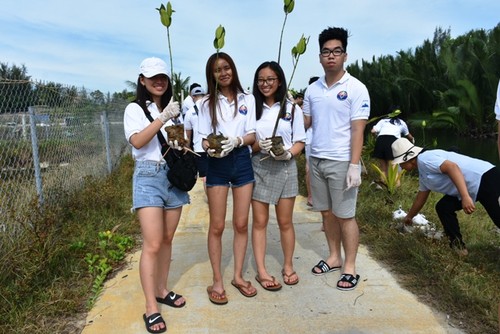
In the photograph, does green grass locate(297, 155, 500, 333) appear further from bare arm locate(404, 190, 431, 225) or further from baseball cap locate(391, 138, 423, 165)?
baseball cap locate(391, 138, 423, 165)

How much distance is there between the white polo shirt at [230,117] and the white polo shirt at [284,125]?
0.13 m

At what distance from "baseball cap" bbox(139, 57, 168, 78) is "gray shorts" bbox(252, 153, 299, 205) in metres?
1.02

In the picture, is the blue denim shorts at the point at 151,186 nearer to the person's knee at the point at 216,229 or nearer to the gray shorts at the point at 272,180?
the person's knee at the point at 216,229

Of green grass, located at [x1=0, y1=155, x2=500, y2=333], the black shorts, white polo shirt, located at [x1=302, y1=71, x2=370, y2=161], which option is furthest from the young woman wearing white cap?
the black shorts

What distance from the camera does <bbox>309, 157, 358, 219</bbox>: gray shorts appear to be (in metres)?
3.22

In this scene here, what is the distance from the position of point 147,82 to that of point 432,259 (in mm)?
2790

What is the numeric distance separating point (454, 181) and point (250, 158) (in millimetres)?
1856

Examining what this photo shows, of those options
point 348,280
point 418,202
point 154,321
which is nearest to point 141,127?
point 154,321

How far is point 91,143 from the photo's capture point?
690 cm

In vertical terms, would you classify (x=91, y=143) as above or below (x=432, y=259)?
above

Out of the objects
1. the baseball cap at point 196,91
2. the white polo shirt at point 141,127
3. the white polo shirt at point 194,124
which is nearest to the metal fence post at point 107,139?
the baseball cap at point 196,91

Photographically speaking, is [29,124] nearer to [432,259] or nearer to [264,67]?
[264,67]

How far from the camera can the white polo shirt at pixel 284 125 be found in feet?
10.1

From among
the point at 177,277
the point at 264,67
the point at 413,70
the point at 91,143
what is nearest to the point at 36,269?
the point at 177,277
